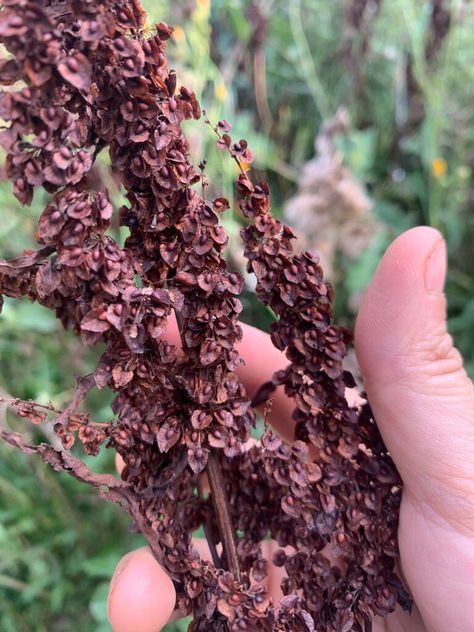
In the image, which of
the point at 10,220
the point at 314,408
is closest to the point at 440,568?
the point at 314,408

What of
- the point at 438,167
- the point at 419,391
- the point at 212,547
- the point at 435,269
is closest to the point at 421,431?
the point at 419,391

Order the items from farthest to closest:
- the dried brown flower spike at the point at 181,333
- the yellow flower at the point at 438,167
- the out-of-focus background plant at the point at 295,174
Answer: the yellow flower at the point at 438,167, the out-of-focus background plant at the point at 295,174, the dried brown flower spike at the point at 181,333

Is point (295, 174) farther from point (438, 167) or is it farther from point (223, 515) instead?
point (223, 515)

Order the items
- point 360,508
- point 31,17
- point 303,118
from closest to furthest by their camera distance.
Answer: point 31,17
point 360,508
point 303,118

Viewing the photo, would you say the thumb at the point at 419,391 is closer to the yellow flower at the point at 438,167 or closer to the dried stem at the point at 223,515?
the dried stem at the point at 223,515

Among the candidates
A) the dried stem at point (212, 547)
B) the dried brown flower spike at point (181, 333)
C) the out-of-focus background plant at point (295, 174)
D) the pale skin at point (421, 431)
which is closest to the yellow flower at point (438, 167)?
the out-of-focus background plant at point (295, 174)

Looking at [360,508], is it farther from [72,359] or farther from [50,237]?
[72,359]

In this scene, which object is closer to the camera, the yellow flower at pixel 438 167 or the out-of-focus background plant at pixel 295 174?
the out-of-focus background plant at pixel 295 174
